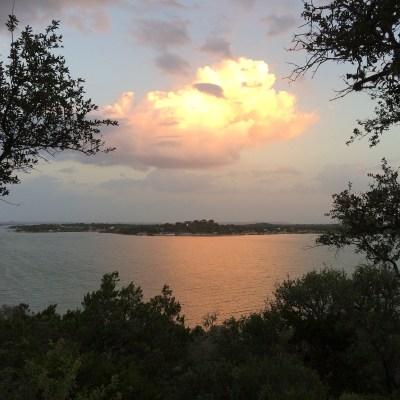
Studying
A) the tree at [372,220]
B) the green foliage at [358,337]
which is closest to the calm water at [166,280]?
the green foliage at [358,337]

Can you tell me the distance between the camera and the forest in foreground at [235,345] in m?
17.3

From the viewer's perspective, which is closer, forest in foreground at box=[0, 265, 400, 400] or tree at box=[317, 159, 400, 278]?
tree at box=[317, 159, 400, 278]

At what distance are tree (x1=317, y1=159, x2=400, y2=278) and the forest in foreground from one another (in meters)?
5.70

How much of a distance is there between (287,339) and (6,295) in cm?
6129

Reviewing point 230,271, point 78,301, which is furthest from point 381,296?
point 230,271

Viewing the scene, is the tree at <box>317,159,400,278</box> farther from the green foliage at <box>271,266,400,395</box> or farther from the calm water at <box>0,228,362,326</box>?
the calm water at <box>0,228,362,326</box>

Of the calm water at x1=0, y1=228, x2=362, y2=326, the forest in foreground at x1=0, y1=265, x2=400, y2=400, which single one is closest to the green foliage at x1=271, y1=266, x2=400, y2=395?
the forest in foreground at x1=0, y1=265, x2=400, y2=400

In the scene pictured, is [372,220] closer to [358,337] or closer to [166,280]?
[358,337]

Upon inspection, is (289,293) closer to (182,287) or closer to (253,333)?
(253,333)

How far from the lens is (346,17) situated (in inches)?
327

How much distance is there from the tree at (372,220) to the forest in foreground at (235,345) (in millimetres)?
5697

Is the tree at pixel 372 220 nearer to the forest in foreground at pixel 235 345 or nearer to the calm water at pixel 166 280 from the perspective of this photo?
the forest in foreground at pixel 235 345

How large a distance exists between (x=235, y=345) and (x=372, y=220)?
682 inches

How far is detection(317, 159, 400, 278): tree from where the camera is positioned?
12.4 meters
